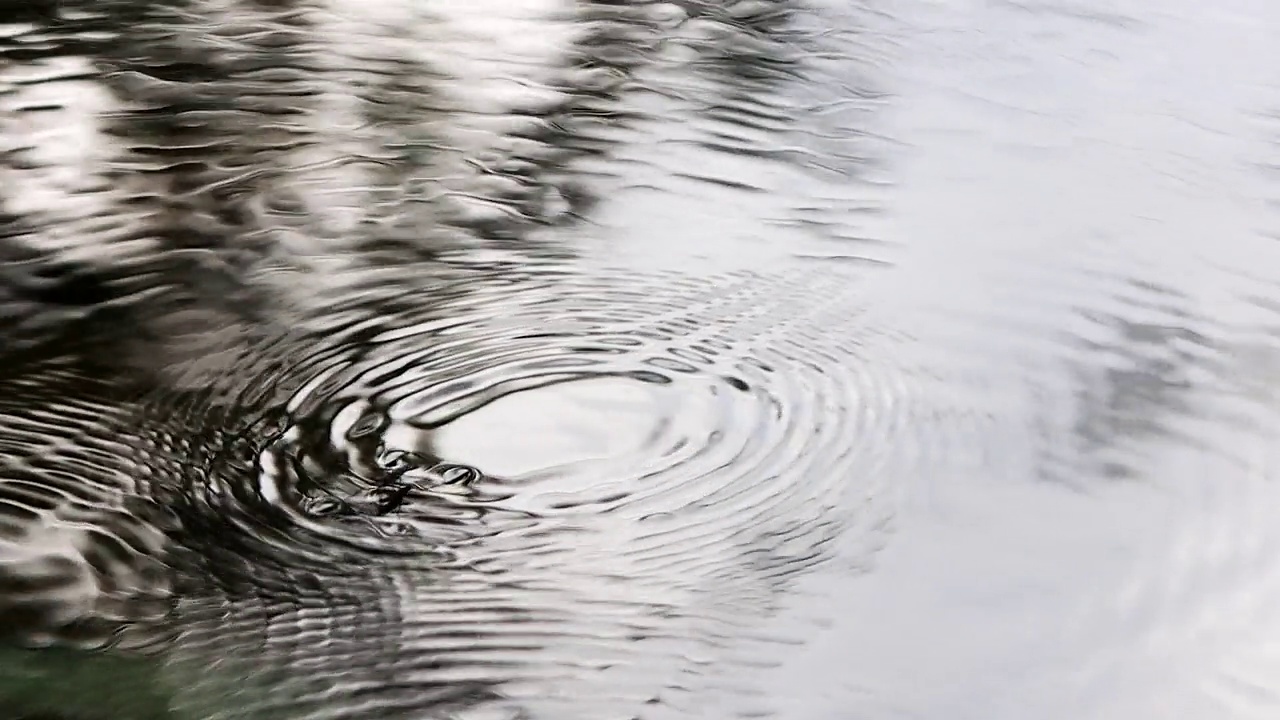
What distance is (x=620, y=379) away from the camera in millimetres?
1176

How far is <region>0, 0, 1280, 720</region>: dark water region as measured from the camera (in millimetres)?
899

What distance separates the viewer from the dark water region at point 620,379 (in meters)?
0.90

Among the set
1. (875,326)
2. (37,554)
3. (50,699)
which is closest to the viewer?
(50,699)

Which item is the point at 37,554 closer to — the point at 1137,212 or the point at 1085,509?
the point at 1085,509

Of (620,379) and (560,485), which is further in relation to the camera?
(620,379)

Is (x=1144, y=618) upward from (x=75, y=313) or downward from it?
downward

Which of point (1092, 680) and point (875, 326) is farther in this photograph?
point (875, 326)

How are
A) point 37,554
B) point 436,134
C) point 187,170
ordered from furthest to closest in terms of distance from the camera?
point 436,134, point 187,170, point 37,554

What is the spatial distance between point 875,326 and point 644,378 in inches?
9.9

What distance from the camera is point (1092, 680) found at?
35.6 inches

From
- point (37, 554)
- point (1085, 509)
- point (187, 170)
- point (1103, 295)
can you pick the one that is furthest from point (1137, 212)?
point (37, 554)

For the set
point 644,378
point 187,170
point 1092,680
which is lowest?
point 1092,680

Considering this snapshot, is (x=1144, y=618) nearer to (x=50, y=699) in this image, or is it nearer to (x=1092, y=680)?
(x=1092, y=680)

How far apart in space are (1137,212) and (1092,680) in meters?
0.77
